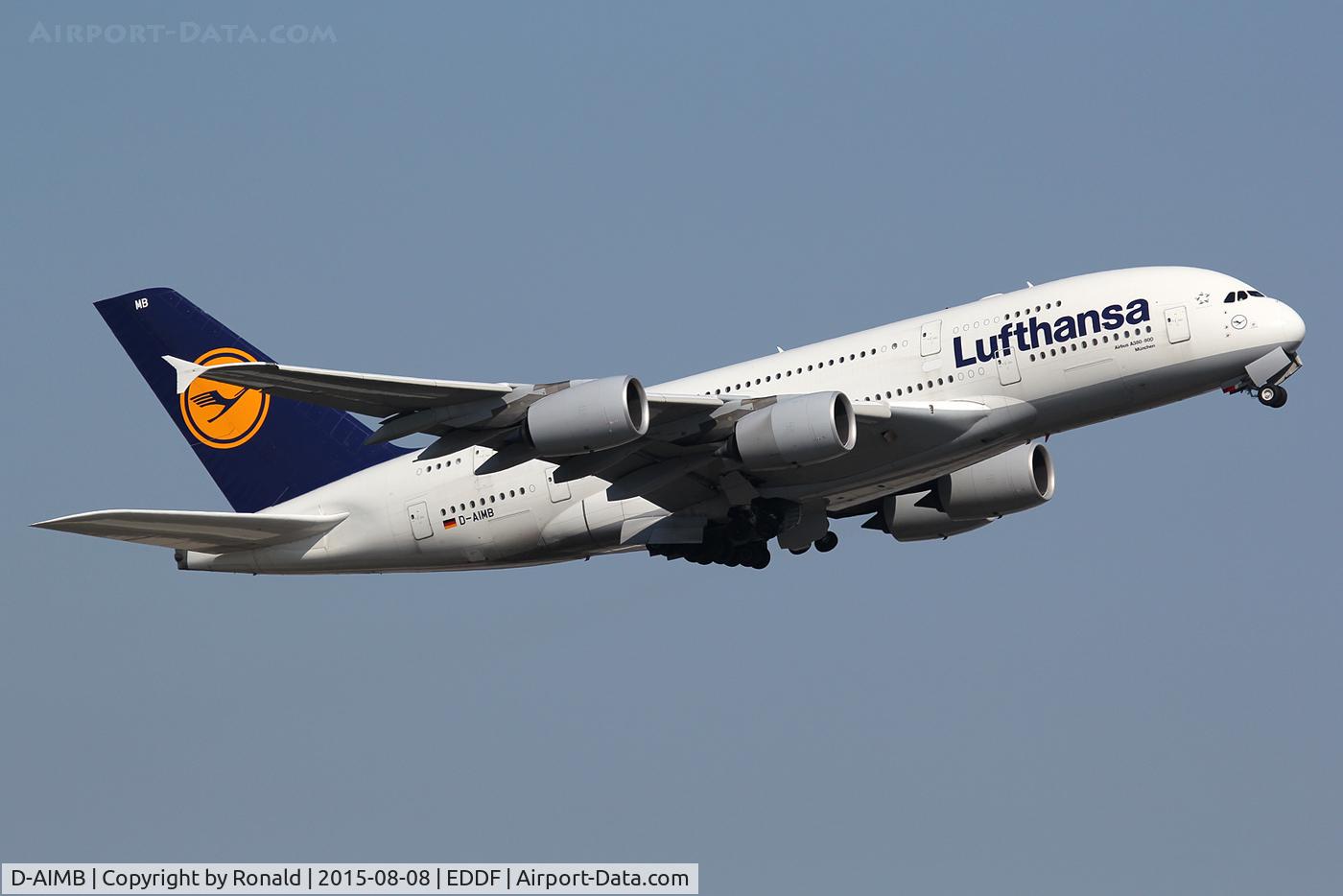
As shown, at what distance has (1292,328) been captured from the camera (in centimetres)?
3216

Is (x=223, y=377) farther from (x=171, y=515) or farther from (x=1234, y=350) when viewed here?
(x=1234, y=350)

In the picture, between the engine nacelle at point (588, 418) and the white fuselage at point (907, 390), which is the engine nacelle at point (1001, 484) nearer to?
the white fuselage at point (907, 390)

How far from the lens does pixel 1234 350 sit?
1258 inches

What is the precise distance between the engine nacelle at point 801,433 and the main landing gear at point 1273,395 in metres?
7.65

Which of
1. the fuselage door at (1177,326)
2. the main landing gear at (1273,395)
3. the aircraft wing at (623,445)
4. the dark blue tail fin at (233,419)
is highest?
the dark blue tail fin at (233,419)

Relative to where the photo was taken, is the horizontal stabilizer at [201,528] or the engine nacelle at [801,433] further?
the horizontal stabilizer at [201,528]

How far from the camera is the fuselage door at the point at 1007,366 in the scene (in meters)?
32.3

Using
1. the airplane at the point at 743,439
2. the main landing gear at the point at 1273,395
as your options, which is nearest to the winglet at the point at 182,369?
the airplane at the point at 743,439

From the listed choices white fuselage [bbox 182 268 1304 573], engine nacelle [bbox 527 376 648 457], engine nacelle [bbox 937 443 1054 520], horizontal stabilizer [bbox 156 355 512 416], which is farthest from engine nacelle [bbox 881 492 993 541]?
horizontal stabilizer [bbox 156 355 512 416]

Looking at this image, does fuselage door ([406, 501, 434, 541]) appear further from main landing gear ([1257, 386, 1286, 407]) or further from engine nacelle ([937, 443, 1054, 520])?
main landing gear ([1257, 386, 1286, 407])

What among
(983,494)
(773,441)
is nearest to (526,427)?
(773,441)

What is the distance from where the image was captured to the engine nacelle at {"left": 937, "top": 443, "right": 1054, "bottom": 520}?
36.0 m

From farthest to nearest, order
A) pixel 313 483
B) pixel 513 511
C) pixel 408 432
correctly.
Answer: pixel 313 483 → pixel 513 511 → pixel 408 432

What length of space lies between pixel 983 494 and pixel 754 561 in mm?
4960
